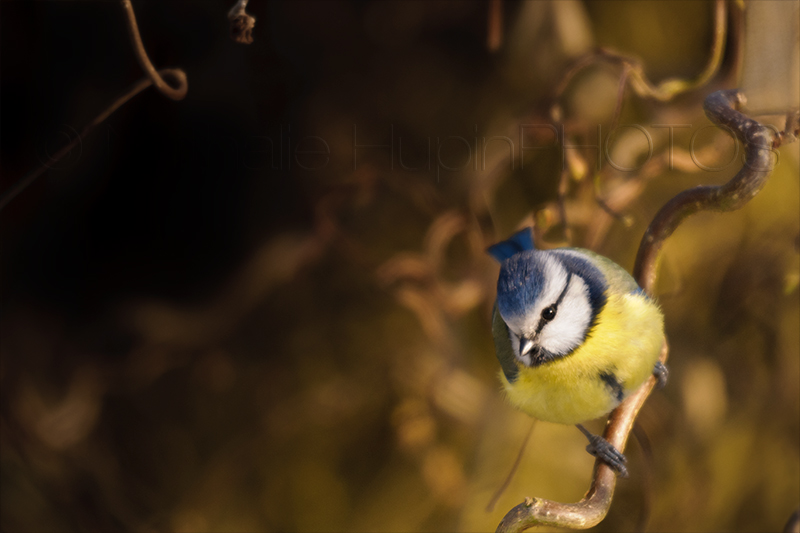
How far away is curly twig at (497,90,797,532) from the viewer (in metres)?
0.29

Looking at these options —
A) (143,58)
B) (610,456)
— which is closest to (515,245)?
(610,456)

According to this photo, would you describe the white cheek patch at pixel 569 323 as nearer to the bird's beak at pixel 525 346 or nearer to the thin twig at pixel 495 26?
the bird's beak at pixel 525 346

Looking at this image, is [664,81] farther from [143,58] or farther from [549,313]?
[143,58]

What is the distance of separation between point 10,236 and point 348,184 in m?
0.38

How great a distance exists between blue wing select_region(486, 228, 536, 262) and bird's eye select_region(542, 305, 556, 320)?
0.09 meters

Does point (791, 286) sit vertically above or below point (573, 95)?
below

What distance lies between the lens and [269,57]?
585mm

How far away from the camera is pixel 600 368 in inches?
15.6

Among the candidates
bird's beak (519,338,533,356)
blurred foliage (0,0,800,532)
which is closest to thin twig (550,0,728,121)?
blurred foliage (0,0,800,532)

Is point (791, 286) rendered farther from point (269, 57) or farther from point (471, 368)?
point (269, 57)

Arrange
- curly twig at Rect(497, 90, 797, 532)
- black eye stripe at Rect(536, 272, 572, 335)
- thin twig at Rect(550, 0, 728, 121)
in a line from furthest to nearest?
1. thin twig at Rect(550, 0, 728, 121)
2. black eye stripe at Rect(536, 272, 572, 335)
3. curly twig at Rect(497, 90, 797, 532)

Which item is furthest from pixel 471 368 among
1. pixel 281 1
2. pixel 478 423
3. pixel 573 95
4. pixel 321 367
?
pixel 281 1

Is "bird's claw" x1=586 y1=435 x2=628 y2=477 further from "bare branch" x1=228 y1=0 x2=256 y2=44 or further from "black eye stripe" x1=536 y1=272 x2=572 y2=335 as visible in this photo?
"bare branch" x1=228 y1=0 x2=256 y2=44

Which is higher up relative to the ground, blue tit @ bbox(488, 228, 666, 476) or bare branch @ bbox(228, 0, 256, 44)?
bare branch @ bbox(228, 0, 256, 44)
